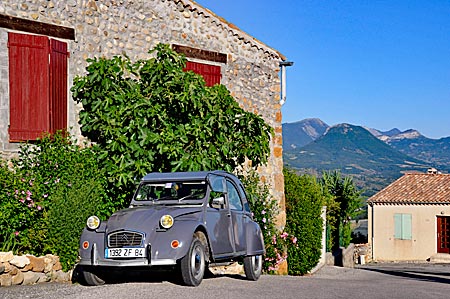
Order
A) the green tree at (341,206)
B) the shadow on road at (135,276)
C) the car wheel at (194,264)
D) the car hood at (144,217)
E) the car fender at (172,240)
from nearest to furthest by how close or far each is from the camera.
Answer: the car fender at (172,240), the car wheel at (194,264), the car hood at (144,217), the shadow on road at (135,276), the green tree at (341,206)

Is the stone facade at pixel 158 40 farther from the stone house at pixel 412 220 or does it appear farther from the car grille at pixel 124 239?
the stone house at pixel 412 220

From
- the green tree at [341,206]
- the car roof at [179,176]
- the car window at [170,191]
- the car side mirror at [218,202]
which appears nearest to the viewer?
the car side mirror at [218,202]

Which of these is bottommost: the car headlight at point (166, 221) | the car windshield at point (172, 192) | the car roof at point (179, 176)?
the car headlight at point (166, 221)

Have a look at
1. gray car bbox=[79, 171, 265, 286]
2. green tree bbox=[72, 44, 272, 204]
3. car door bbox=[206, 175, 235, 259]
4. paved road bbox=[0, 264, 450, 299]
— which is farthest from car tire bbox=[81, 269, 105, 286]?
green tree bbox=[72, 44, 272, 204]

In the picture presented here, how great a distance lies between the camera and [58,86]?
1552cm

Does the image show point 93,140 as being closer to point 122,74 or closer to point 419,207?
point 122,74

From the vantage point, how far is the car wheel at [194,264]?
10.6 meters

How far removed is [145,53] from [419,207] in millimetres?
29199

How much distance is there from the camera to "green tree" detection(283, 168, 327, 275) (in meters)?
22.1

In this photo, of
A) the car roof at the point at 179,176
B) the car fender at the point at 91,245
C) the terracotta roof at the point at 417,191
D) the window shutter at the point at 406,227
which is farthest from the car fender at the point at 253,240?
the window shutter at the point at 406,227

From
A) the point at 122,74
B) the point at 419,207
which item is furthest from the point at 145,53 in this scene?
the point at 419,207

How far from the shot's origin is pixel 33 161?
47.5 ft

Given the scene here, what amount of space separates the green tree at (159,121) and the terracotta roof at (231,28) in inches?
102

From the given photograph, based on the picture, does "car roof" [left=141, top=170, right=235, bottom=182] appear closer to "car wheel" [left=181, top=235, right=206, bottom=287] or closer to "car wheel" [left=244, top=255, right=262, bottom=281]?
"car wheel" [left=181, top=235, right=206, bottom=287]
